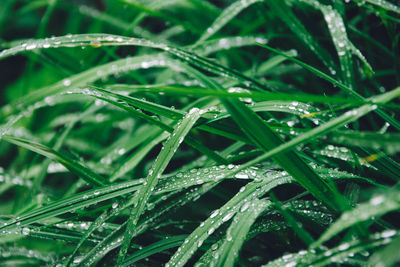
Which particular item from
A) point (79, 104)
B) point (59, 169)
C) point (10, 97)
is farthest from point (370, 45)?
point (10, 97)

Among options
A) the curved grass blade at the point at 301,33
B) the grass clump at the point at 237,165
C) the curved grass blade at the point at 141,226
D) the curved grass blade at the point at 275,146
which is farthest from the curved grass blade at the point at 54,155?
the curved grass blade at the point at 301,33

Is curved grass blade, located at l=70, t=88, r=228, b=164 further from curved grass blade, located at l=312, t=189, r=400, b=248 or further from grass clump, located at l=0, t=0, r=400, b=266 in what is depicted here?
curved grass blade, located at l=312, t=189, r=400, b=248

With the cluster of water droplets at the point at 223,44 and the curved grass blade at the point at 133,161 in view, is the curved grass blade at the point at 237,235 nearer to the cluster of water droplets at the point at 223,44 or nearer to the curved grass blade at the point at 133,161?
the curved grass blade at the point at 133,161

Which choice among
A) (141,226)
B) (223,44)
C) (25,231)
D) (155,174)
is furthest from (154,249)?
(223,44)

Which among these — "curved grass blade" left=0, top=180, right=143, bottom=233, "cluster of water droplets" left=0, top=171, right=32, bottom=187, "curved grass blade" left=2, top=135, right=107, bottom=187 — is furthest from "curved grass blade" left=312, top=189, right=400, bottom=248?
"cluster of water droplets" left=0, top=171, right=32, bottom=187

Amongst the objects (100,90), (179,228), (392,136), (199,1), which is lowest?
(392,136)

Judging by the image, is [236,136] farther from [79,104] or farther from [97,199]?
[79,104]

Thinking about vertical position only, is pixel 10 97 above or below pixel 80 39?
above
